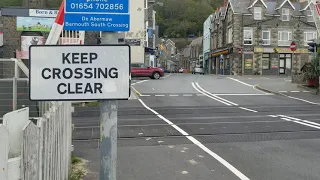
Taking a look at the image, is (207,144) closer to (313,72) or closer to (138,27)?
(313,72)

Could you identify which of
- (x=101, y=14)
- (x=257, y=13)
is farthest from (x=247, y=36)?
(x=101, y=14)

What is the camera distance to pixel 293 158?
7.78 metres

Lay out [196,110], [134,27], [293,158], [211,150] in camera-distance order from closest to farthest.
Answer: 1. [293,158]
2. [211,150]
3. [196,110]
4. [134,27]

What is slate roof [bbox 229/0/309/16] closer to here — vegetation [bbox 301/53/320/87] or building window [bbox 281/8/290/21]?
building window [bbox 281/8/290/21]

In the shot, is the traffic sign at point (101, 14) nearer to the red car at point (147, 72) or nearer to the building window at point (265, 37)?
the red car at point (147, 72)

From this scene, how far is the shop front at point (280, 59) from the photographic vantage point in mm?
53781

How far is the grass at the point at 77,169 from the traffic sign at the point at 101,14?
12.4 ft

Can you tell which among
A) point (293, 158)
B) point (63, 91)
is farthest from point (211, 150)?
point (63, 91)

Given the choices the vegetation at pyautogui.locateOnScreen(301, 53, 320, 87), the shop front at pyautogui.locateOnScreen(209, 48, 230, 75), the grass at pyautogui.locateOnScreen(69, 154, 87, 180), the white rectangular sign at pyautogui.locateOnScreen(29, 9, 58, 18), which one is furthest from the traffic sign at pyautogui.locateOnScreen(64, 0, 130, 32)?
the shop front at pyautogui.locateOnScreen(209, 48, 230, 75)

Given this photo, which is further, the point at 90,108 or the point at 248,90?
the point at 248,90

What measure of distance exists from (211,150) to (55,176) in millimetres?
4887

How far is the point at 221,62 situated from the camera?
2453 inches

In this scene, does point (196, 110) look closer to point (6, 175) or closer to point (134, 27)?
point (6, 175)

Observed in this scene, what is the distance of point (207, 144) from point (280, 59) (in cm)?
4832
